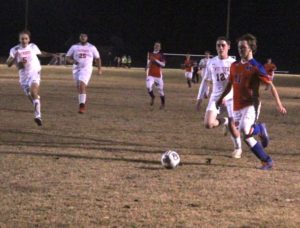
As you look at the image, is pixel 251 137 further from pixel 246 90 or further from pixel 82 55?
pixel 82 55

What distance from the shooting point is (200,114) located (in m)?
17.6

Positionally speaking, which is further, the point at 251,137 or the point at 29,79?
the point at 29,79

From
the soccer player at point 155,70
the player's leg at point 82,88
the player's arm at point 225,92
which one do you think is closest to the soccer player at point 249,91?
the player's arm at point 225,92

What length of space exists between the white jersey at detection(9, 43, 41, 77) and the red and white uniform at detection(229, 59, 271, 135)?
6.33 m

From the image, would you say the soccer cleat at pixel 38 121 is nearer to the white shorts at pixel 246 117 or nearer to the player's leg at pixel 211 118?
the player's leg at pixel 211 118

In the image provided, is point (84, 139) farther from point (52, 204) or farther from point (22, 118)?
point (52, 204)

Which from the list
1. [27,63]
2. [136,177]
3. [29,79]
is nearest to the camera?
[136,177]

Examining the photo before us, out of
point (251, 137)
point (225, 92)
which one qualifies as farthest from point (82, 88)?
point (251, 137)

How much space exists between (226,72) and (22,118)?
21.5ft

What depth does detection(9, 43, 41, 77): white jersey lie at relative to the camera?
14.0 metres

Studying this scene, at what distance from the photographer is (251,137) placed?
29.8 feet

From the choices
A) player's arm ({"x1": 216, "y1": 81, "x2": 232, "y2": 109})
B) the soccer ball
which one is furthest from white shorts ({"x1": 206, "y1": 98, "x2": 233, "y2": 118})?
the soccer ball

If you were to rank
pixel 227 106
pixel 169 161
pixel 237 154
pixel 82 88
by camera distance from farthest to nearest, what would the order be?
pixel 82 88
pixel 227 106
pixel 237 154
pixel 169 161

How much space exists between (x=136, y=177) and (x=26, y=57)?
679cm
